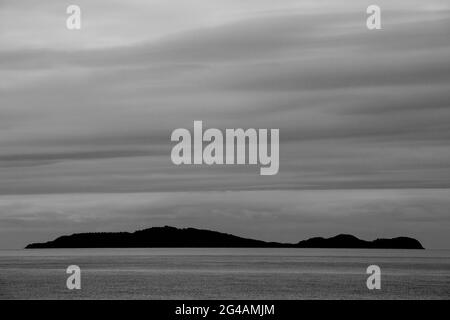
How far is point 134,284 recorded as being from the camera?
146000 mm

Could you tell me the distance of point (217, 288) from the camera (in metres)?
139

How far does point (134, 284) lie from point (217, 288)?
18141 millimetres
